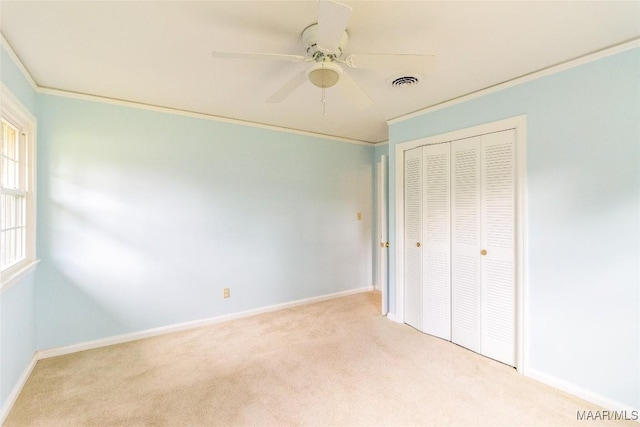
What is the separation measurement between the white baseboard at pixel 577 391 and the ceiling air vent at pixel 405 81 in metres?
2.38

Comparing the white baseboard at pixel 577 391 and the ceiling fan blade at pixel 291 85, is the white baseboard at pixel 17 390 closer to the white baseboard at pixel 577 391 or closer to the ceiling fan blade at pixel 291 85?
the ceiling fan blade at pixel 291 85

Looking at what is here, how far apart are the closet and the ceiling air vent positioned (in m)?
0.76

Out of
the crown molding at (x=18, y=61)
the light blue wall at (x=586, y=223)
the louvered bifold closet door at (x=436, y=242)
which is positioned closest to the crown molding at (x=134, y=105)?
the crown molding at (x=18, y=61)

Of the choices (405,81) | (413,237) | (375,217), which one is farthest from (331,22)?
(375,217)

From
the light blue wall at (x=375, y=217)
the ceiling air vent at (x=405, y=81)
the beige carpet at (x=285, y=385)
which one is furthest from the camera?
the light blue wall at (x=375, y=217)

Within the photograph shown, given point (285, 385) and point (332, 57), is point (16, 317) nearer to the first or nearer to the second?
point (285, 385)

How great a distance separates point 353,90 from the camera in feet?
5.94

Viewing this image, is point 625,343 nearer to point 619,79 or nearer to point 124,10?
point 619,79

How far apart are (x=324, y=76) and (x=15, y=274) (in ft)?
7.76

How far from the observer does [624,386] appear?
71.6 inches

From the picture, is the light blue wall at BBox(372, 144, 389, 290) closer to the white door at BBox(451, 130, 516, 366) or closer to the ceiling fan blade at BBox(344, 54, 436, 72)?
the white door at BBox(451, 130, 516, 366)

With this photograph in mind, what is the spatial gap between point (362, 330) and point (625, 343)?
1.97m

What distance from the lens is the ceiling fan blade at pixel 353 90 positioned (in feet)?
5.58

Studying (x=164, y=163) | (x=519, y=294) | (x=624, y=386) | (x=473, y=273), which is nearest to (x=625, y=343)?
(x=624, y=386)
